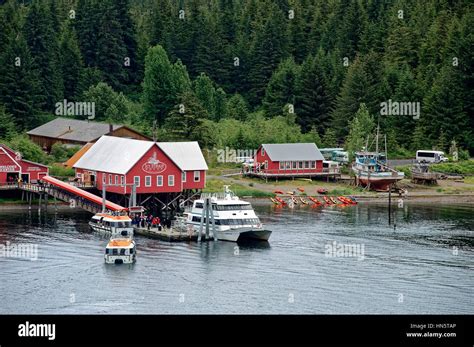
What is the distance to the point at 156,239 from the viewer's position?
83312 mm

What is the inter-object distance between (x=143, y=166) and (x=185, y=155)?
7100 mm

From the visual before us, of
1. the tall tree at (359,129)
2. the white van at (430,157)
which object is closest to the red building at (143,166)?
the tall tree at (359,129)

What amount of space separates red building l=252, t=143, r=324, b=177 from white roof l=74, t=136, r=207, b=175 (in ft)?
59.9

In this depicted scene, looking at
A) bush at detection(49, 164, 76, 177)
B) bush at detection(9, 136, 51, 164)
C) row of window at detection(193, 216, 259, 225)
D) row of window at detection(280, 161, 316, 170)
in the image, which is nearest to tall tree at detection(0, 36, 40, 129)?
bush at detection(9, 136, 51, 164)

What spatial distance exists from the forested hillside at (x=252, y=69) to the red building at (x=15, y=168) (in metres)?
21.5

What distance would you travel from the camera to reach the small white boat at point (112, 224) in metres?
82.4

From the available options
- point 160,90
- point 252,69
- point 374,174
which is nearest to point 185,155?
point 374,174

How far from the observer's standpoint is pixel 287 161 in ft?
389

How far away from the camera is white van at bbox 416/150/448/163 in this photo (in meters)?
128

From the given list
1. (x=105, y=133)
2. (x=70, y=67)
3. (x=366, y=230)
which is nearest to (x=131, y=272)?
(x=366, y=230)

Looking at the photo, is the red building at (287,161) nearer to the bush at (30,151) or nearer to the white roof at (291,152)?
the white roof at (291,152)

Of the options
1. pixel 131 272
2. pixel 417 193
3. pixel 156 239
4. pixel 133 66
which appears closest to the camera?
pixel 131 272

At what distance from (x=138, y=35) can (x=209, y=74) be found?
1476cm

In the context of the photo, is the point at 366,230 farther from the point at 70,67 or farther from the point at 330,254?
the point at 70,67
